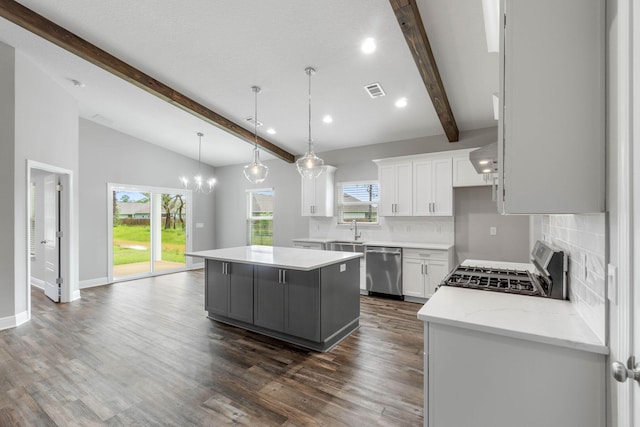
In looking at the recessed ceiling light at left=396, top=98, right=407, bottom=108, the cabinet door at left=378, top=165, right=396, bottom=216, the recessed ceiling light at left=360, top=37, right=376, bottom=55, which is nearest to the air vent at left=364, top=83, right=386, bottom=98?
the recessed ceiling light at left=396, top=98, right=407, bottom=108

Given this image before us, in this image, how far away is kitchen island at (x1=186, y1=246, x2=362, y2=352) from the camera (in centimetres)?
301

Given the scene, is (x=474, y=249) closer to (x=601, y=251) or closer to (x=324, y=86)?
(x=324, y=86)

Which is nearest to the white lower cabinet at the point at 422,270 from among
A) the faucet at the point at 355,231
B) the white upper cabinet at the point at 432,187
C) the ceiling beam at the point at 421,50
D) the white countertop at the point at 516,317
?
the white upper cabinet at the point at 432,187

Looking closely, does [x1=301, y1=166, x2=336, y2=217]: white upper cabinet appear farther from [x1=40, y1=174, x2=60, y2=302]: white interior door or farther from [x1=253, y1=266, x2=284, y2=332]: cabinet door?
[x1=40, y1=174, x2=60, y2=302]: white interior door

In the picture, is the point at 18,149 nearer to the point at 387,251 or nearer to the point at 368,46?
the point at 368,46

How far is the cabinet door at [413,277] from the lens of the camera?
15.2 feet

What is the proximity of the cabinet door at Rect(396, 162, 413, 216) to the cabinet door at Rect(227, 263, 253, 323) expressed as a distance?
2.84 meters

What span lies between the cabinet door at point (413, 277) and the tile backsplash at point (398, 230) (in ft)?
2.12

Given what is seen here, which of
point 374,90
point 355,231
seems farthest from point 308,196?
point 374,90

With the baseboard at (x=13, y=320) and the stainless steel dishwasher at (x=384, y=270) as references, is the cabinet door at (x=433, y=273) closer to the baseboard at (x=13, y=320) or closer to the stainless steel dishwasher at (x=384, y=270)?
the stainless steel dishwasher at (x=384, y=270)

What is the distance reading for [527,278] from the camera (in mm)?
2139

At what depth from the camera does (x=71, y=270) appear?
4.81 meters

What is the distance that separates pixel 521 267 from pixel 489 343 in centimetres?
161

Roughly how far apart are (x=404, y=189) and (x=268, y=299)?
2989mm
